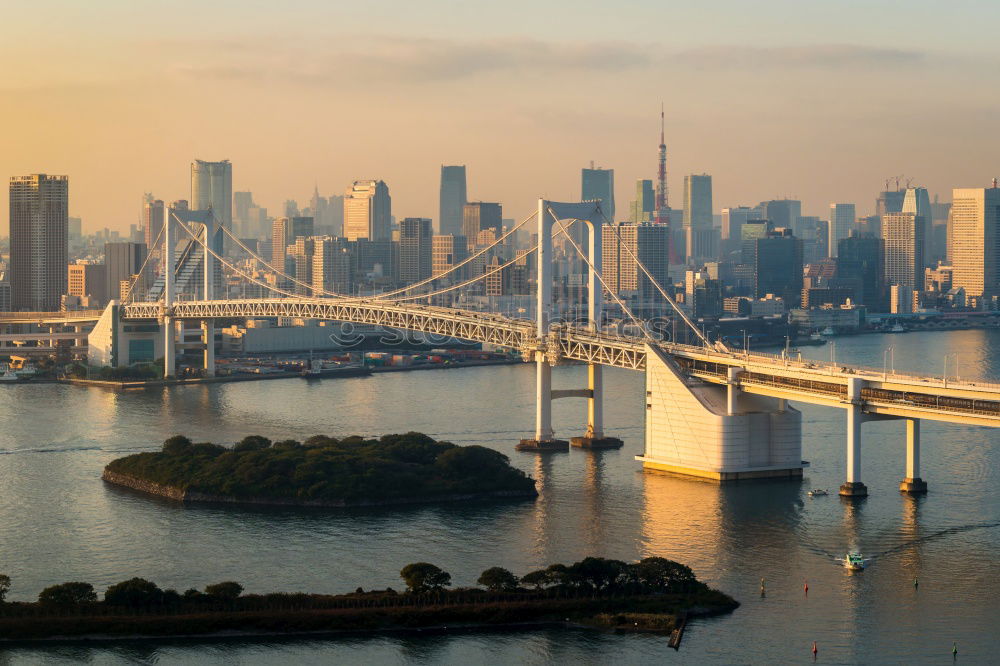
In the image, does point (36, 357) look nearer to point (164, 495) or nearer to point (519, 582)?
point (164, 495)

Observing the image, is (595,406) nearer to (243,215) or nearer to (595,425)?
(595,425)

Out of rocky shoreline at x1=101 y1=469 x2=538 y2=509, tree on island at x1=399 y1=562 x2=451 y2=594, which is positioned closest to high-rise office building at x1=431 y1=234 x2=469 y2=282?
rocky shoreline at x1=101 y1=469 x2=538 y2=509

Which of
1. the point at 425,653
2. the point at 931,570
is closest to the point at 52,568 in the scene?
the point at 425,653

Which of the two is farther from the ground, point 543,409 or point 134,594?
point 543,409

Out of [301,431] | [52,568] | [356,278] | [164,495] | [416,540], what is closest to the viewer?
[52,568]

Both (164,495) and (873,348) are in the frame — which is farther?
(873,348)

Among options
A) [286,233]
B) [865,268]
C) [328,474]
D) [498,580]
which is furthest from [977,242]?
[498,580]
